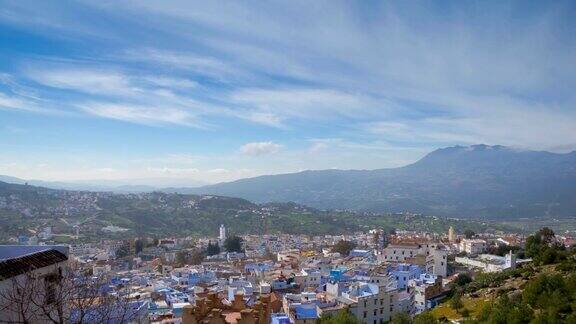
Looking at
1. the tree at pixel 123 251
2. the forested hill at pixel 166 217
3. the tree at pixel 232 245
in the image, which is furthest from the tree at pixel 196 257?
the forested hill at pixel 166 217

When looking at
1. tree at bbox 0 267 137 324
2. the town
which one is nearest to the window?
tree at bbox 0 267 137 324

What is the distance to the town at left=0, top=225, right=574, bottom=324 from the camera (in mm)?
7430

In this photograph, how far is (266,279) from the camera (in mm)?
36156

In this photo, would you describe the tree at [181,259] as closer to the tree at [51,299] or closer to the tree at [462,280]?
the tree at [462,280]

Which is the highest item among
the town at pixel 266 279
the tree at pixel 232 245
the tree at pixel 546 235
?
the tree at pixel 546 235

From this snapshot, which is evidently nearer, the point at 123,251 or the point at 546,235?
the point at 546,235

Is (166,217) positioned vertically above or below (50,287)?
below

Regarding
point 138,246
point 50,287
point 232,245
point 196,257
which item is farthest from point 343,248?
point 50,287

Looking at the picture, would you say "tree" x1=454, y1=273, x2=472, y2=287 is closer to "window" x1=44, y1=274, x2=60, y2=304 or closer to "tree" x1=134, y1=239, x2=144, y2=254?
"window" x1=44, y1=274, x2=60, y2=304

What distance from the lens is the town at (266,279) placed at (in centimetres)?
743

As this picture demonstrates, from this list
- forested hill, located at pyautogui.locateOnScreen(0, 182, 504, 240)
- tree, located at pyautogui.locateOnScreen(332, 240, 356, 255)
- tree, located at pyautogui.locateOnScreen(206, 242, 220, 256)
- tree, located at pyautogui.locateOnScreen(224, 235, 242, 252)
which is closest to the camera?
tree, located at pyautogui.locateOnScreen(332, 240, 356, 255)

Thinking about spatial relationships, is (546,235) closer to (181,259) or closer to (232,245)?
(181,259)

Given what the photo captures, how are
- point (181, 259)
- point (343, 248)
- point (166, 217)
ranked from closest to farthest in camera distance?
point (181, 259), point (343, 248), point (166, 217)

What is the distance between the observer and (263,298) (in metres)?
24.3
